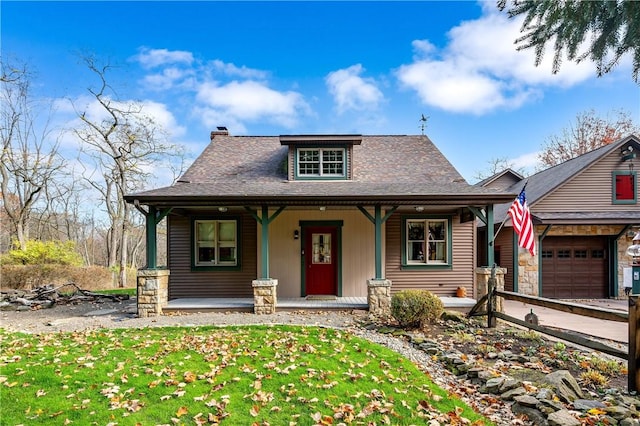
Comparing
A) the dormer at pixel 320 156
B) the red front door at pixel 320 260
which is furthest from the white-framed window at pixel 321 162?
the red front door at pixel 320 260

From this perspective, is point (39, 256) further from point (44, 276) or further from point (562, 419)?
point (562, 419)

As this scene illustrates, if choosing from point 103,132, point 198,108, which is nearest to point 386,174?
point 198,108

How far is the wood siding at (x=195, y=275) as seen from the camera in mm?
10484

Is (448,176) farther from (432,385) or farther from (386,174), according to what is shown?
(432,385)

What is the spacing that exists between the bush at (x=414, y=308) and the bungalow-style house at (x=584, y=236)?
22.4 ft

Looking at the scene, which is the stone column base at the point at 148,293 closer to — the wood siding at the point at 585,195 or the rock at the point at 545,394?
the rock at the point at 545,394

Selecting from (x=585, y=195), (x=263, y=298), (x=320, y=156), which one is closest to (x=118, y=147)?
(x=320, y=156)

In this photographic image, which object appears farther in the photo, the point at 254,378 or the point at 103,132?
the point at 103,132

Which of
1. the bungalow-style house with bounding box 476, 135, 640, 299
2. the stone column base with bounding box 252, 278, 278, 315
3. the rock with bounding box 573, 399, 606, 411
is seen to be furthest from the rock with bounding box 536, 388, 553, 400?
the bungalow-style house with bounding box 476, 135, 640, 299

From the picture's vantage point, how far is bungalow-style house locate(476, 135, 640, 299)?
1205 centimetres

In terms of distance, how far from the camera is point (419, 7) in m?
9.93

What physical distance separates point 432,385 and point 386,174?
785 centimetres

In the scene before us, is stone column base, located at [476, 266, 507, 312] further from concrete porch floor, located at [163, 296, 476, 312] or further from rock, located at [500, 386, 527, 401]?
rock, located at [500, 386, 527, 401]

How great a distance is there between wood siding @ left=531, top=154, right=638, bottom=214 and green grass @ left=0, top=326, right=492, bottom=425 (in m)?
10.3
